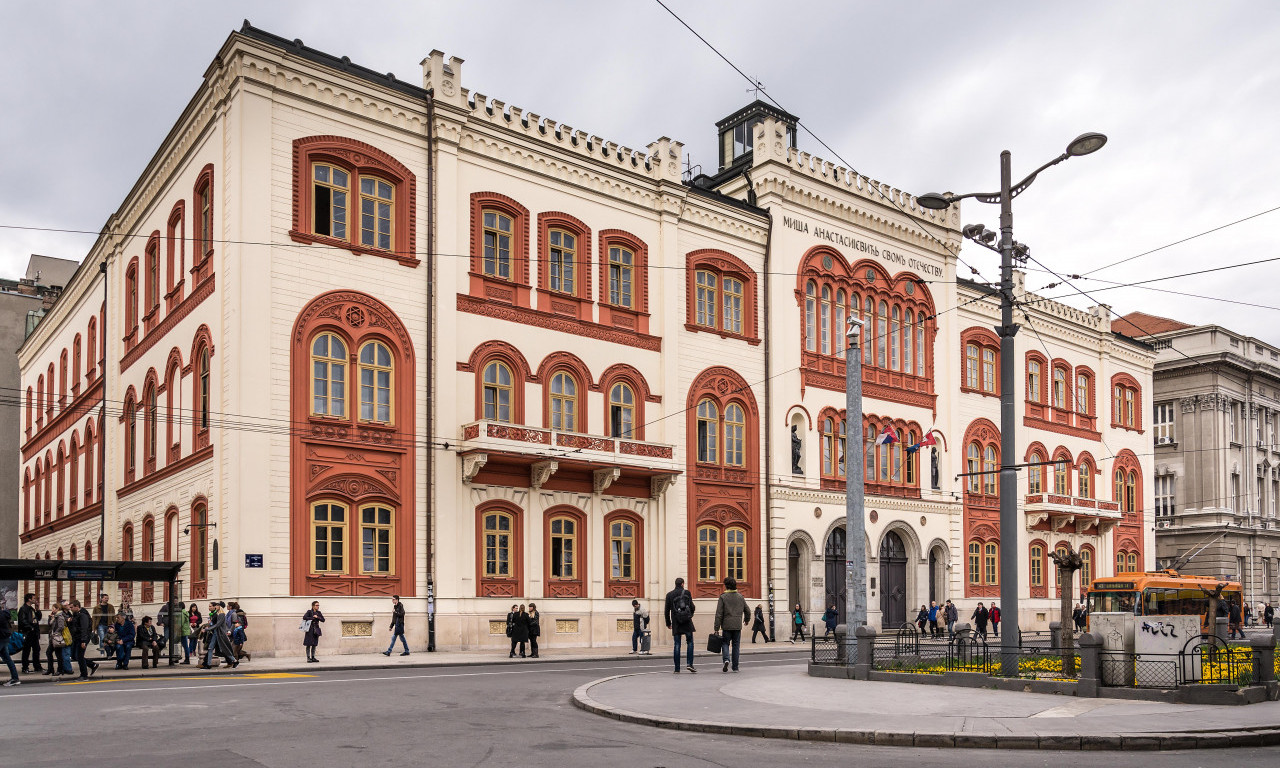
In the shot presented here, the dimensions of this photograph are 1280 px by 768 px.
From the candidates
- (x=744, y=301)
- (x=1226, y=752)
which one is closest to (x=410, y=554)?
(x=744, y=301)

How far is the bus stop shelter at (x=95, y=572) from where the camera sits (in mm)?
23828

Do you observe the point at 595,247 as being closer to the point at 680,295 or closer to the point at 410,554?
the point at 680,295

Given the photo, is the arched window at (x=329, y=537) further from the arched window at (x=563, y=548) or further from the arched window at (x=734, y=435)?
the arched window at (x=734, y=435)

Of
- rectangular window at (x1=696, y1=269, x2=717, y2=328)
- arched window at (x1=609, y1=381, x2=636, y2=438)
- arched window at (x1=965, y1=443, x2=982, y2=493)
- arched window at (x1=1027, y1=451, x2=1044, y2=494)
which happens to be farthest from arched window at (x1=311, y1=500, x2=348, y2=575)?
arched window at (x1=1027, y1=451, x2=1044, y2=494)

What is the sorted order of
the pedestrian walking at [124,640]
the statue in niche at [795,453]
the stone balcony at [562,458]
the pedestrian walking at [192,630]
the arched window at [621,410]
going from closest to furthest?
the pedestrian walking at [124,640], the pedestrian walking at [192,630], the stone balcony at [562,458], the arched window at [621,410], the statue in niche at [795,453]

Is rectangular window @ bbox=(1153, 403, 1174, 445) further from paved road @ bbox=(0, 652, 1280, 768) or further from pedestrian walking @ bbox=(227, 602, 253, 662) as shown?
paved road @ bbox=(0, 652, 1280, 768)

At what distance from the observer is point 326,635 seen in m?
28.3

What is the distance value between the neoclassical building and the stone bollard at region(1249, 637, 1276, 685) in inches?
765

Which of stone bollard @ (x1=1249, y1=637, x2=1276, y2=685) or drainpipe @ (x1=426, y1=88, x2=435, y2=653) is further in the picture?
drainpipe @ (x1=426, y1=88, x2=435, y2=653)

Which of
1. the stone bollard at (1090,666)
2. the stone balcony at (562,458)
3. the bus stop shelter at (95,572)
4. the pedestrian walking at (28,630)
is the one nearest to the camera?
the stone bollard at (1090,666)

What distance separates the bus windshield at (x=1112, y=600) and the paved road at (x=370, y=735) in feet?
79.6

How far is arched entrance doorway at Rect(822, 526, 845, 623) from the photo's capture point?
138 ft

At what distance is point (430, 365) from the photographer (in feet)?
103

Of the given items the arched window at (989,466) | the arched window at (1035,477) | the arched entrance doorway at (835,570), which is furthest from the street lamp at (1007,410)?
the arched window at (1035,477)
